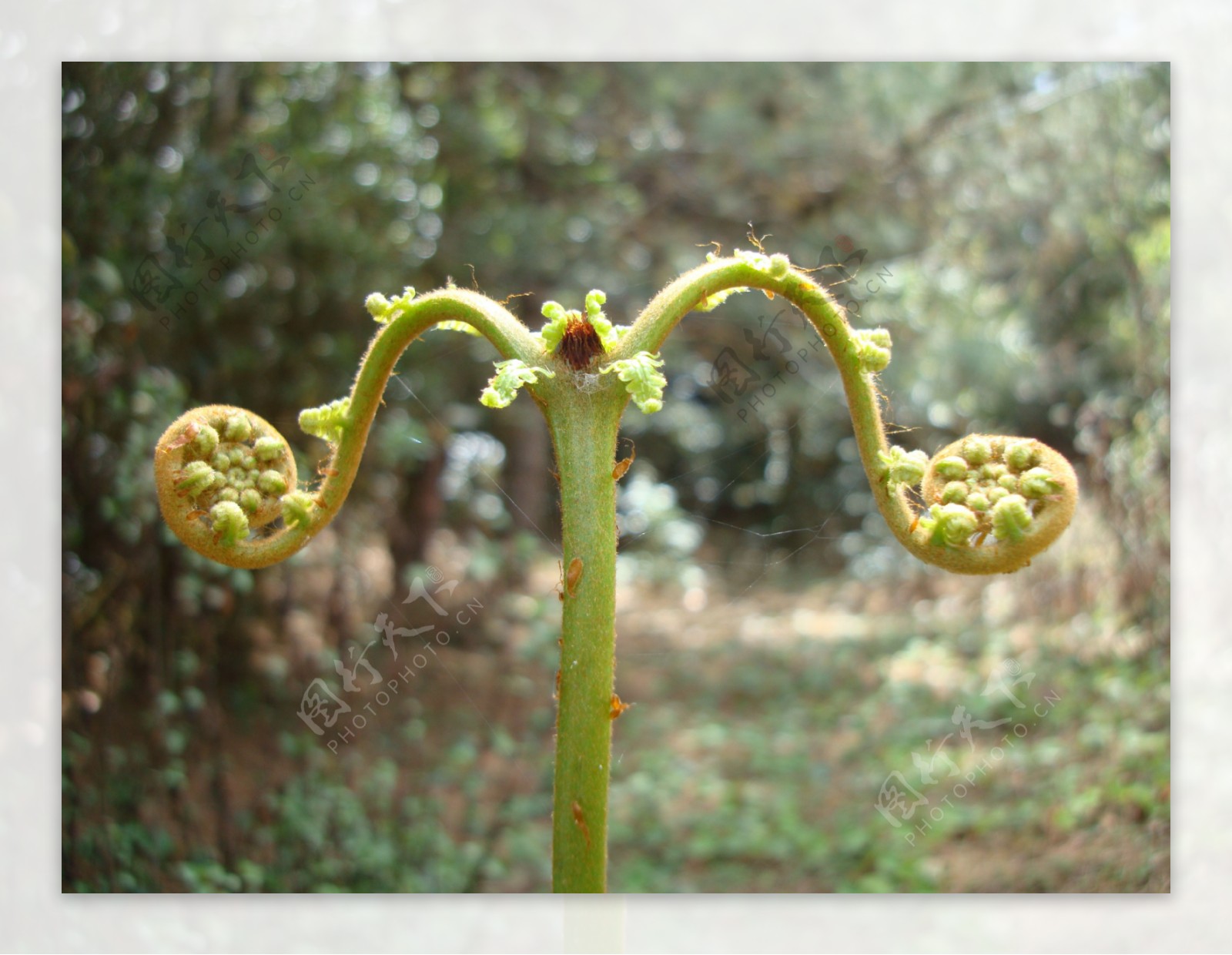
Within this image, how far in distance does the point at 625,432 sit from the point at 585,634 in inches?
138

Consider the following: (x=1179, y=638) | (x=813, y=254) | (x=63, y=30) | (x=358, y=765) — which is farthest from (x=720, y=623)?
(x=63, y=30)

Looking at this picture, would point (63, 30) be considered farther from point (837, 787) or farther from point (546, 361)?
point (837, 787)

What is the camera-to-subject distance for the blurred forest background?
1.91 metres

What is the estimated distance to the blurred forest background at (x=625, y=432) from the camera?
1905 millimetres

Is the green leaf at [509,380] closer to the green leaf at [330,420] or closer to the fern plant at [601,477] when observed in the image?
the fern plant at [601,477]

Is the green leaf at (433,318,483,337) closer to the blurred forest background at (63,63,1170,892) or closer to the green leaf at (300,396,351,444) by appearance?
the green leaf at (300,396,351,444)

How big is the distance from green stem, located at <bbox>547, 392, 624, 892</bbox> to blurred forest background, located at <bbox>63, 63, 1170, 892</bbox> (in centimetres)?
132

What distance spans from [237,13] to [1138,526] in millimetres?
2789

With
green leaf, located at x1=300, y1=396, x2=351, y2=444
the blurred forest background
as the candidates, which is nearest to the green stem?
green leaf, located at x1=300, y1=396, x2=351, y2=444

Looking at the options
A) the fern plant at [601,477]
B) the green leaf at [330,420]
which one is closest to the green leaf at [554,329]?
the fern plant at [601,477]

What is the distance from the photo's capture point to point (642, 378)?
0.57 meters

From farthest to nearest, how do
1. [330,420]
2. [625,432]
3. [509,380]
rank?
[625,432], [330,420], [509,380]

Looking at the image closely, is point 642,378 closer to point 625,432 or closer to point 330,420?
point 330,420

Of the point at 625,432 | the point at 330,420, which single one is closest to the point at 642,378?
the point at 330,420
